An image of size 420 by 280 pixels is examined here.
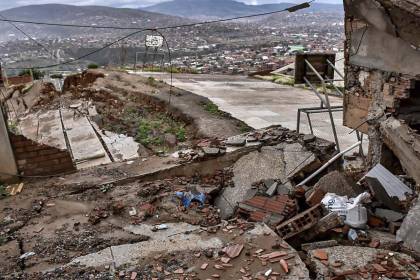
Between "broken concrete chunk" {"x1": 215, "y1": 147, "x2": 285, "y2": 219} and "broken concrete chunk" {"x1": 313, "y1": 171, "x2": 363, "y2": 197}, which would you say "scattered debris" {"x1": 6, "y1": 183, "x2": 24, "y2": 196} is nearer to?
"broken concrete chunk" {"x1": 215, "y1": 147, "x2": 285, "y2": 219}

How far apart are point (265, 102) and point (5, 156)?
10.3 m

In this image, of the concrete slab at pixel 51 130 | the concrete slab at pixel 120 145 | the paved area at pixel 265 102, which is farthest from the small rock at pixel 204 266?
the concrete slab at pixel 51 130

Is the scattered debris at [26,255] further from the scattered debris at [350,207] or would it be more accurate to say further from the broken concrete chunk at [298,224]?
the scattered debris at [350,207]

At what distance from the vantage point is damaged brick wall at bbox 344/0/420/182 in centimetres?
552

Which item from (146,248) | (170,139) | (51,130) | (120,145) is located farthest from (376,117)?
(51,130)

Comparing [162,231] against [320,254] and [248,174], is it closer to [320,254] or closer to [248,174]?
[320,254]

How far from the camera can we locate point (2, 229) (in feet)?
15.2

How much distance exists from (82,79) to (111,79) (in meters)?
2.17

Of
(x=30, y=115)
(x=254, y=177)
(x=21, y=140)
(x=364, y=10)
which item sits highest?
(x=364, y=10)

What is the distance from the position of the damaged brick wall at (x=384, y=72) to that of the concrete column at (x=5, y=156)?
5.97 m

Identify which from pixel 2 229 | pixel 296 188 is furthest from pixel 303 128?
pixel 2 229

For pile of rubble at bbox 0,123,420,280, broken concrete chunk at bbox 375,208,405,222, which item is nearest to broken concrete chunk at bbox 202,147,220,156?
pile of rubble at bbox 0,123,420,280

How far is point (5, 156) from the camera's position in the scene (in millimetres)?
5746

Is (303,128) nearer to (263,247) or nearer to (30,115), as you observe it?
(263,247)
